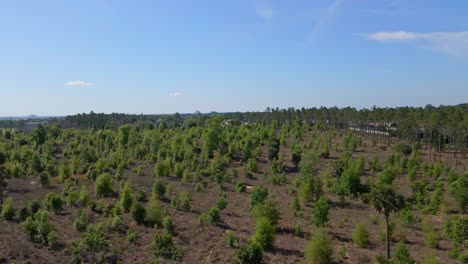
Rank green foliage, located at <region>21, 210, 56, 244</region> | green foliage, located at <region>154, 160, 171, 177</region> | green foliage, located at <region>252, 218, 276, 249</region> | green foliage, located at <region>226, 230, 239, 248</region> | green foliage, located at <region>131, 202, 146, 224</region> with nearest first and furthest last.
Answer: green foliage, located at <region>252, 218, 276, 249</region> < green foliage, located at <region>226, 230, 239, 248</region> < green foliage, located at <region>21, 210, 56, 244</region> < green foliage, located at <region>131, 202, 146, 224</region> < green foliage, located at <region>154, 160, 171, 177</region>

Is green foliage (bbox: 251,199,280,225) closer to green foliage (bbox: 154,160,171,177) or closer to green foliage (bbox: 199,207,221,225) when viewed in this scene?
green foliage (bbox: 199,207,221,225)

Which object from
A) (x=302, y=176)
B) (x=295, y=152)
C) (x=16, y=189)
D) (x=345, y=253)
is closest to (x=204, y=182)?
(x=302, y=176)

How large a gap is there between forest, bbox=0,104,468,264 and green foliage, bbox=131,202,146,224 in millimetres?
112

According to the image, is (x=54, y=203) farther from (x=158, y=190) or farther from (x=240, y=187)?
(x=240, y=187)

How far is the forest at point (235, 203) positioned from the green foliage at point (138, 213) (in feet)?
0.37

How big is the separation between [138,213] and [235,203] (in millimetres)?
14764

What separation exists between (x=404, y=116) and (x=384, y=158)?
1774cm

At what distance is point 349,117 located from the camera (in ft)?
367

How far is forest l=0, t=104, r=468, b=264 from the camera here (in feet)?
118

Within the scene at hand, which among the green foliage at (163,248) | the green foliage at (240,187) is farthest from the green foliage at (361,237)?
the green foliage at (240,187)

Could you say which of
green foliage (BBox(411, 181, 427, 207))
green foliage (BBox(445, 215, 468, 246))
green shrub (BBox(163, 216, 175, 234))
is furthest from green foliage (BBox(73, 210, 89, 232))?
green foliage (BBox(411, 181, 427, 207))

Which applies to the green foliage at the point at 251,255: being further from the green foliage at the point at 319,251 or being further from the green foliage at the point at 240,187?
the green foliage at the point at 240,187

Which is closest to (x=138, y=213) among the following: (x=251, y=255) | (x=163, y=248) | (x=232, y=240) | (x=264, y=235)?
(x=163, y=248)

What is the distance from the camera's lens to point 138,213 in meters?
43.6
